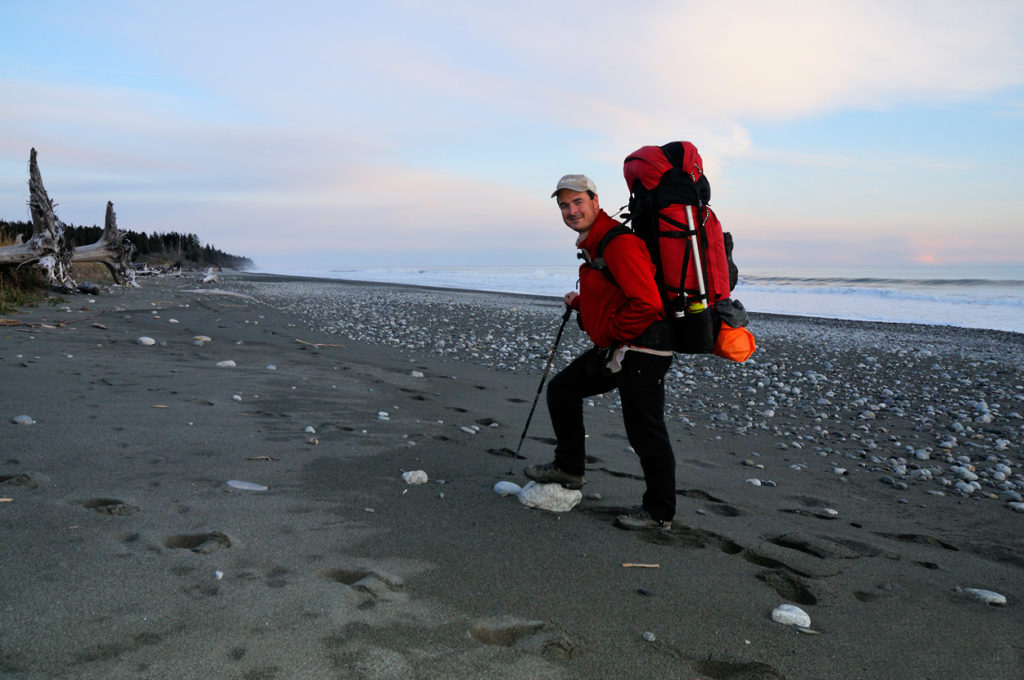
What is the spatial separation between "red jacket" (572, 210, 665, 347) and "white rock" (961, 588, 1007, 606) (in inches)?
85.2

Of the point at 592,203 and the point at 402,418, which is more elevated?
the point at 592,203

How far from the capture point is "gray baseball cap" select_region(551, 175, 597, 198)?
150 inches

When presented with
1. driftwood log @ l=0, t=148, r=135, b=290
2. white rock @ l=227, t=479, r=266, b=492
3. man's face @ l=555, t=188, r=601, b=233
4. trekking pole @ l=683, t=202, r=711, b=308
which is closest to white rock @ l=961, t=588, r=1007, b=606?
trekking pole @ l=683, t=202, r=711, b=308

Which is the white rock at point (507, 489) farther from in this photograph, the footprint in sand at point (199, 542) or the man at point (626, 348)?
the footprint in sand at point (199, 542)

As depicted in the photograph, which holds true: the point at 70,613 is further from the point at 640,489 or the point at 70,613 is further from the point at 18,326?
the point at 18,326

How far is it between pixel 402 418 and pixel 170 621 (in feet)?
12.8

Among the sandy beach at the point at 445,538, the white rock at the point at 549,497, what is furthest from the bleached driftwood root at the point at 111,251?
the white rock at the point at 549,497

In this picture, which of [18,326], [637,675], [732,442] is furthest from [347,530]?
[18,326]

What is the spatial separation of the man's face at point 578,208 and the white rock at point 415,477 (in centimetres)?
196

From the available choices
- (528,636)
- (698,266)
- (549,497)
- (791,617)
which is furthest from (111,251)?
(791,617)

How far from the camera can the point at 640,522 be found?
3.85 m

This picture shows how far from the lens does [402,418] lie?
6.32 m

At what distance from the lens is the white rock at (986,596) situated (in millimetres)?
3332

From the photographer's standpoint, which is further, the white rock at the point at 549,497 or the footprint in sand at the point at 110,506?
the white rock at the point at 549,497
